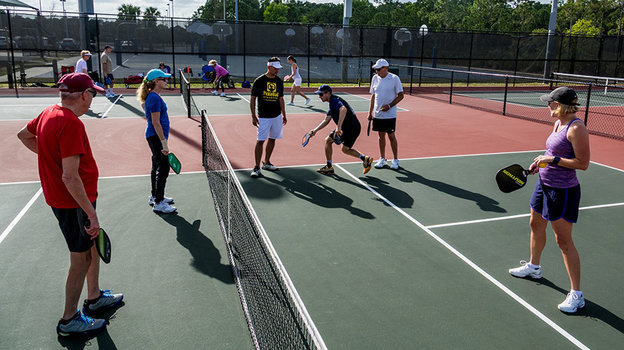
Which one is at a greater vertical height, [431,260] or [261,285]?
A: [261,285]

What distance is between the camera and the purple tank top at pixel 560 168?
4.58 m

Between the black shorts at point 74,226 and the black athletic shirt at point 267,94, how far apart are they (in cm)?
535

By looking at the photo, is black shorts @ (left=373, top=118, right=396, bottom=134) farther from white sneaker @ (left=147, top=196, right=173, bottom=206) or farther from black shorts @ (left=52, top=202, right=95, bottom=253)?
black shorts @ (left=52, top=202, right=95, bottom=253)

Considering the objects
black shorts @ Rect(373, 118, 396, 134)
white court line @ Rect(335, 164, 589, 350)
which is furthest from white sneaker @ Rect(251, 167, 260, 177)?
black shorts @ Rect(373, 118, 396, 134)

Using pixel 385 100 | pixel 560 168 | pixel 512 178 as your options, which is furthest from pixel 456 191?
pixel 560 168

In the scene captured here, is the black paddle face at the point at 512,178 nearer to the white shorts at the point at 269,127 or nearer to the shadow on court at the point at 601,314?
the shadow on court at the point at 601,314

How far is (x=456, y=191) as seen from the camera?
8422 millimetres

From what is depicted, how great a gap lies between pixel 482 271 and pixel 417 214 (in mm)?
1861

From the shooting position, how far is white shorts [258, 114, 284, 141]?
9.04 metres

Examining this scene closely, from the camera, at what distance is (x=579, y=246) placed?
20.5ft

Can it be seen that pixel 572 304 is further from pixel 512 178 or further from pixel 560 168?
pixel 512 178

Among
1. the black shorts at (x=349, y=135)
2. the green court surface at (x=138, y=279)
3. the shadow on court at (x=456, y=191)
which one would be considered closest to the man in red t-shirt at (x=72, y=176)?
the green court surface at (x=138, y=279)

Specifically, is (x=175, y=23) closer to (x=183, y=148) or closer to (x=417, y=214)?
(x=183, y=148)

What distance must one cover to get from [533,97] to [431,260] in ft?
72.5
